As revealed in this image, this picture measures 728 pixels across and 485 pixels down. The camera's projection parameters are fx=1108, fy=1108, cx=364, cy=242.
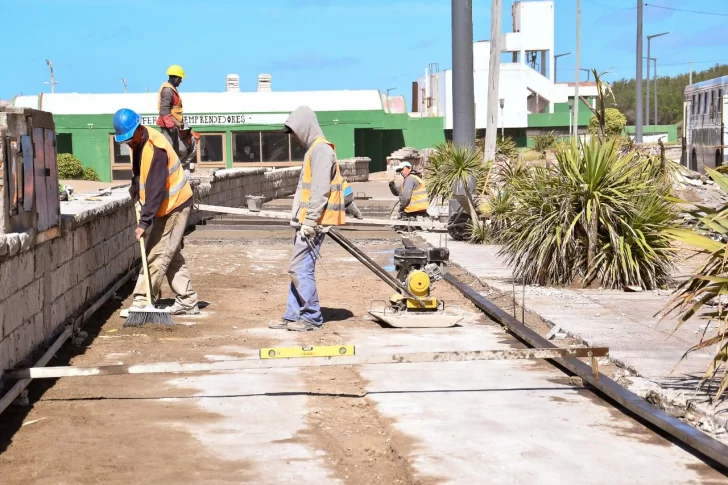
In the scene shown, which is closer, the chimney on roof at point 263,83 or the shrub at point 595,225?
the shrub at point 595,225

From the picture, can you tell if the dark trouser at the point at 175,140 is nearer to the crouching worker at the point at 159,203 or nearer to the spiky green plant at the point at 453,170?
the crouching worker at the point at 159,203

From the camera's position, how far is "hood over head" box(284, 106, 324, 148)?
32.2 ft

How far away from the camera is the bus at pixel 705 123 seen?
32.7 metres

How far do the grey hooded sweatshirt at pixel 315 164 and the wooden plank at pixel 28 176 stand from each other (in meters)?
2.48

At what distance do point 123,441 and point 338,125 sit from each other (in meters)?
43.0

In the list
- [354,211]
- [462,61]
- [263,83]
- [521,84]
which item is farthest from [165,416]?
[521,84]

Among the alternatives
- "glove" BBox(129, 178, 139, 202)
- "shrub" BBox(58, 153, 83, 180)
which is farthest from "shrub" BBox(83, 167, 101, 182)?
"glove" BBox(129, 178, 139, 202)

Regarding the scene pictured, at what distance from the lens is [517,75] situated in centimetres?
7275

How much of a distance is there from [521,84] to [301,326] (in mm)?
64504

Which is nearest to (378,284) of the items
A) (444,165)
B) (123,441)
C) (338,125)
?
(123,441)

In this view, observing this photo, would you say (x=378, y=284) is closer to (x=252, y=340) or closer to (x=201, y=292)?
(x=201, y=292)

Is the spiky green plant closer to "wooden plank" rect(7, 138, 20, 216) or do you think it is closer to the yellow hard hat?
the yellow hard hat

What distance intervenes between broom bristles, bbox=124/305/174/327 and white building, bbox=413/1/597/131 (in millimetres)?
55735

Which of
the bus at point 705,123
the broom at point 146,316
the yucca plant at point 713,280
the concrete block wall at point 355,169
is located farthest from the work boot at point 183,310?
the concrete block wall at point 355,169
